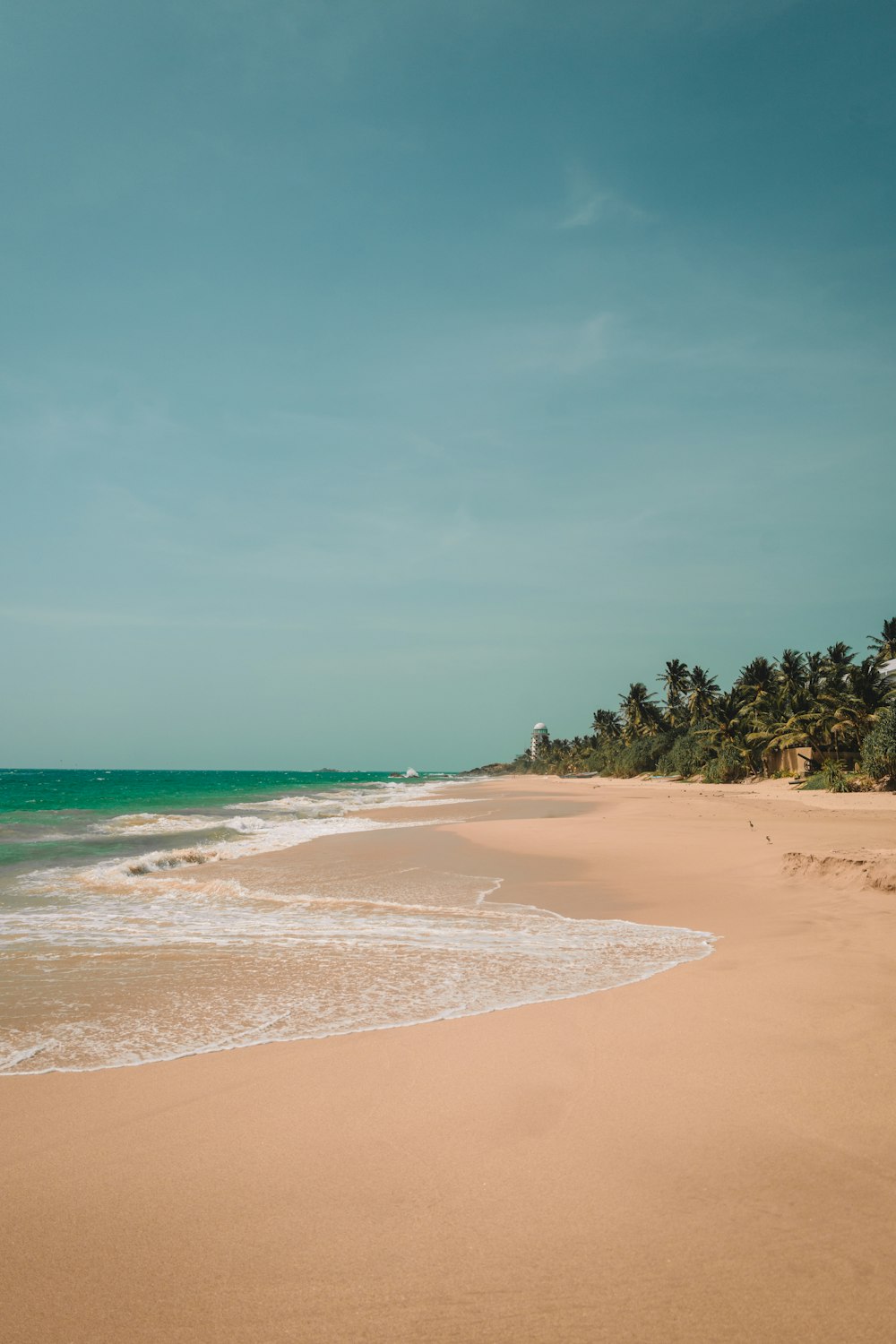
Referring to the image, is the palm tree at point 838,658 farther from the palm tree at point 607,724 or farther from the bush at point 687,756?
the palm tree at point 607,724

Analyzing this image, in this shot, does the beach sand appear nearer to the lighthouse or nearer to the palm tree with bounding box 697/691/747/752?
the palm tree with bounding box 697/691/747/752

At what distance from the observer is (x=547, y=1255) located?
2.74 meters

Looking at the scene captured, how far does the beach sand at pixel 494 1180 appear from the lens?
8.13 ft

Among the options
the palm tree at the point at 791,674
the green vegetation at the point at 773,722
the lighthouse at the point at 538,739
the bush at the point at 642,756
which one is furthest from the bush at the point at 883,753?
the lighthouse at the point at 538,739

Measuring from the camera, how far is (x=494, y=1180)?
3254 millimetres

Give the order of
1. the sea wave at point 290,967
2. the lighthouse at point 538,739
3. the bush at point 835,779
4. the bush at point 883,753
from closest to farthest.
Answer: the sea wave at point 290,967 → the bush at point 883,753 → the bush at point 835,779 → the lighthouse at point 538,739

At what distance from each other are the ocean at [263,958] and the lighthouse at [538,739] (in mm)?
149162

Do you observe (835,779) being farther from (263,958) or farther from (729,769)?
(263,958)

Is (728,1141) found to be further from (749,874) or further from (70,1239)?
(749,874)

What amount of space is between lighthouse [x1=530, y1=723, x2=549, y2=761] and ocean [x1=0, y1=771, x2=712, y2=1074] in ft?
489

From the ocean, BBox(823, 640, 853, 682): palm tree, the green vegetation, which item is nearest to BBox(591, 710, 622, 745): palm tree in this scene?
the green vegetation

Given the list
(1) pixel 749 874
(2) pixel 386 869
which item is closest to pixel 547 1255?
(1) pixel 749 874

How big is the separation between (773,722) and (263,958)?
49319 mm

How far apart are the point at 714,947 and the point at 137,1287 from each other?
6212 mm
